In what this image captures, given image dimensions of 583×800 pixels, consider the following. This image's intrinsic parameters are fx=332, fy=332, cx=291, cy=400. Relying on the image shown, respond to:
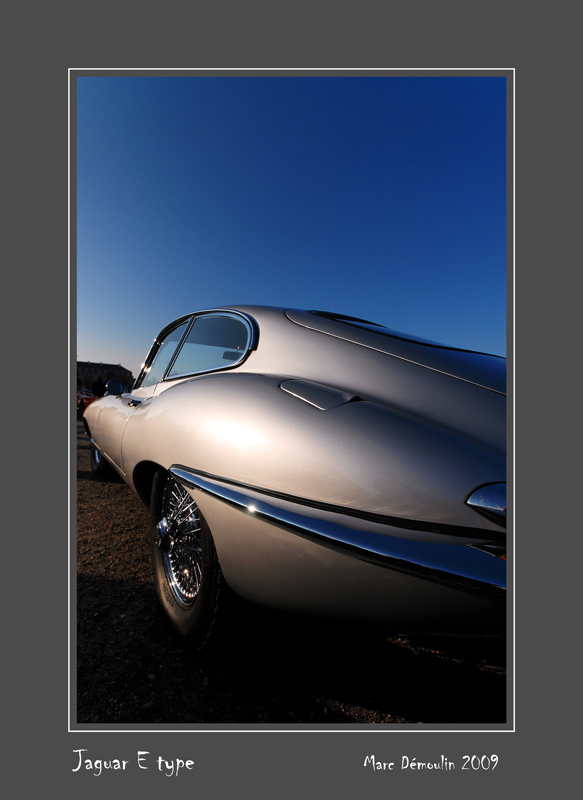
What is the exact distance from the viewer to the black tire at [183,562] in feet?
4.35

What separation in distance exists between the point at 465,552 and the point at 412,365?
0.67 metres

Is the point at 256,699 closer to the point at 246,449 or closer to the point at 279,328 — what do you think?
the point at 246,449

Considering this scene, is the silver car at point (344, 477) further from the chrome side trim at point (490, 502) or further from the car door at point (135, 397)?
the car door at point (135, 397)

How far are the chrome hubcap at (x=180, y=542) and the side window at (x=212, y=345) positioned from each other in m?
0.67

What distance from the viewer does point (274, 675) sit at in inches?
54.4

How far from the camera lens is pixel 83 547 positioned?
2459 mm

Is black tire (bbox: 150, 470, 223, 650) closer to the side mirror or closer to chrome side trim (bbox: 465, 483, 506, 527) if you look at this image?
chrome side trim (bbox: 465, 483, 506, 527)

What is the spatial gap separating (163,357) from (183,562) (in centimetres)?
162

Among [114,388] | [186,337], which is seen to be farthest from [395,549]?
[114,388]

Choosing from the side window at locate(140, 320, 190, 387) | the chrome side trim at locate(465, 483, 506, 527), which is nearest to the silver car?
the chrome side trim at locate(465, 483, 506, 527)

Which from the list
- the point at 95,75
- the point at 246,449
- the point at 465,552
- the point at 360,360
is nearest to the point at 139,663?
the point at 246,449

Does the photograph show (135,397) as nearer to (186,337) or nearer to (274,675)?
(186,337)

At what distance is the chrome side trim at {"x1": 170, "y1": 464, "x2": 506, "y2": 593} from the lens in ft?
2.87

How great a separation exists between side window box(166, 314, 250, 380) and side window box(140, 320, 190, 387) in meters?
0.19
